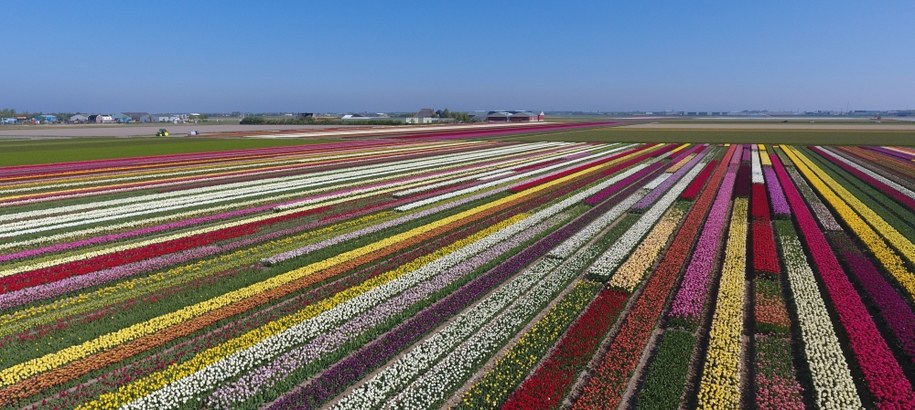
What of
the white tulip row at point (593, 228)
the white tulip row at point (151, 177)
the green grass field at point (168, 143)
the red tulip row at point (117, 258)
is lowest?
the red tulip row at point (117, 258)

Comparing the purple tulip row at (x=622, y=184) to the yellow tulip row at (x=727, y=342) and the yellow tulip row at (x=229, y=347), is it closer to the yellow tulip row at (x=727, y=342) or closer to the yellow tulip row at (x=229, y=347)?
the yellow tulip row at (x=727, y=342)

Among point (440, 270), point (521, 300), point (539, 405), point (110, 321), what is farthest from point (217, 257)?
point (539, 405)

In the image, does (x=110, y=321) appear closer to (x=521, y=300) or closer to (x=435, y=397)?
(x=435, y=397)

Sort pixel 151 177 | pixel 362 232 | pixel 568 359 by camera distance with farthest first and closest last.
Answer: pixel 151 177
pixel 362 232
pixel 568 359

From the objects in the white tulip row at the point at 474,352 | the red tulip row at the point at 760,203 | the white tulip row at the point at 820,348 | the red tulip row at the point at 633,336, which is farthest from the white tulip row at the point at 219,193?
the white tulip row at the point at 820,348

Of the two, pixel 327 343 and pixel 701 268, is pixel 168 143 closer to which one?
pixel 327 343

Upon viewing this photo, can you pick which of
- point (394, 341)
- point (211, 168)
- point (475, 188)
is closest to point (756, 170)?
point (475, 188)

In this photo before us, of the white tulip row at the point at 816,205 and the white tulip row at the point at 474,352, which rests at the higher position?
the white tulip row at the point at 816,205
